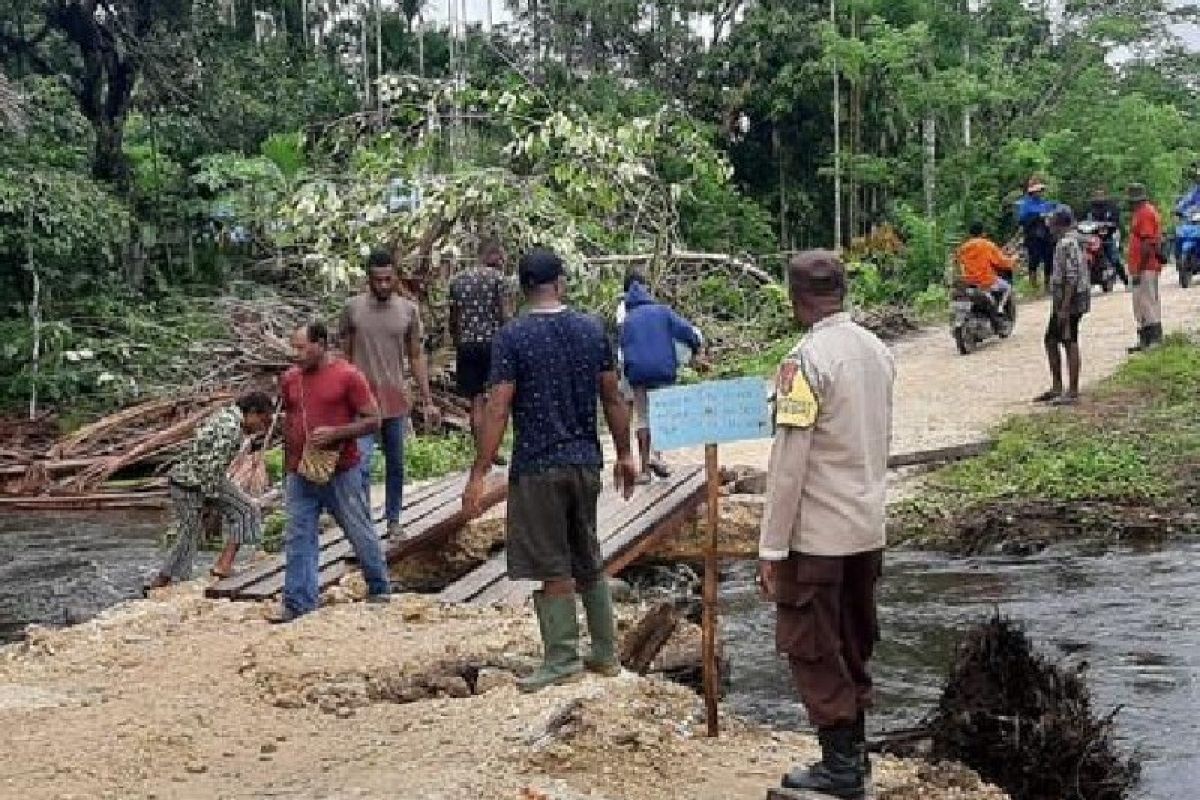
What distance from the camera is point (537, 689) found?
6262 millimetres

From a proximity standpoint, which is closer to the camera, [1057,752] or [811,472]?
[811,472]

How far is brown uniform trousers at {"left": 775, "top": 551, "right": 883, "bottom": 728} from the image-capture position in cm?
501

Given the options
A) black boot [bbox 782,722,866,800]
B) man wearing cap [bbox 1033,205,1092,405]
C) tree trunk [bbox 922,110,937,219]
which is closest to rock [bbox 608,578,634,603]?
black boot [bbox 782,722,866,800]

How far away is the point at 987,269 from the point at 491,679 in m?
11.8

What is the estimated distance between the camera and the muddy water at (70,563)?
442 inches

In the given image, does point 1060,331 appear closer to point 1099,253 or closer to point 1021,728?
point 1099,253

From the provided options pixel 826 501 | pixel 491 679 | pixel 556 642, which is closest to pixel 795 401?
pixel 826 501

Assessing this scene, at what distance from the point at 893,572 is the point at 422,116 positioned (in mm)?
8255

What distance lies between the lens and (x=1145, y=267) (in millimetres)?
15328

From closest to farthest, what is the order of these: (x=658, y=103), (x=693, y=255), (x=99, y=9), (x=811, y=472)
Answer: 1. (x=811, y=472)
2. (x=693, y=255)
3. (x=99, y=9)
4. (x=658, y=103)

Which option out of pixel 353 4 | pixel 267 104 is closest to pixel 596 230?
pixel 267 104

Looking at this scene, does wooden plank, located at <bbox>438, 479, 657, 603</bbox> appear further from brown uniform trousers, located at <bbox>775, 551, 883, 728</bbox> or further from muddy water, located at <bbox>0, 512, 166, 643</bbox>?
Result: muddy water, located at <bbox>0, 512, 166, 643</bbox>

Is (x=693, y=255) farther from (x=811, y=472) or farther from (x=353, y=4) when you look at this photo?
(x=353, y=4)

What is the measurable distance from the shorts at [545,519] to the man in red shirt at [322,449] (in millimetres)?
1946
